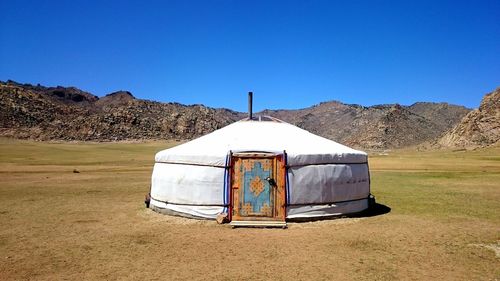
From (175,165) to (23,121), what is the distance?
71.3 m

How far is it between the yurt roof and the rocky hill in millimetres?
65128

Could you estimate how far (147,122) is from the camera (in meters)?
80.4

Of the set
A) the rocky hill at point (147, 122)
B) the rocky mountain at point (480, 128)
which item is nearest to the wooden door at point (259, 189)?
the rocky mountain at point (480, 128)

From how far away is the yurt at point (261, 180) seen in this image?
30.1ft

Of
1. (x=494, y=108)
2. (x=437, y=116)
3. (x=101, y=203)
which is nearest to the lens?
(x=101, y=203)

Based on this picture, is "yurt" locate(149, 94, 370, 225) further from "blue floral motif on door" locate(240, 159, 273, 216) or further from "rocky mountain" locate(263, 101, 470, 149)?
"rocky mountain" locate(263, 101, 470, 149)

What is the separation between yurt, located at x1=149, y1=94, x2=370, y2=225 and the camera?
30.1 feet

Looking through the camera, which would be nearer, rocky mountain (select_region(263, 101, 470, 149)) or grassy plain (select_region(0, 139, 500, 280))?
grassy plain (select_region(0, 139, 500, 280))

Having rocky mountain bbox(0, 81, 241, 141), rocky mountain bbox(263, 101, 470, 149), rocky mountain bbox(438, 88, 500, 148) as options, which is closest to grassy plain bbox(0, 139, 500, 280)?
rocky mountain bbox(438, 88, 500, 148)

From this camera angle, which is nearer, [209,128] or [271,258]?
[271,258]

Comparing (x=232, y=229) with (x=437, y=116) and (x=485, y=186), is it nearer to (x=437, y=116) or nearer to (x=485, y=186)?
(x=485, y=186)

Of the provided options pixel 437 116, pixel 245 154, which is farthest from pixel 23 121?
pixel 437 116

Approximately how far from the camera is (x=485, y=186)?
16797 millimetres

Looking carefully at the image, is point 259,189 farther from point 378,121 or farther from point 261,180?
point 378,121
